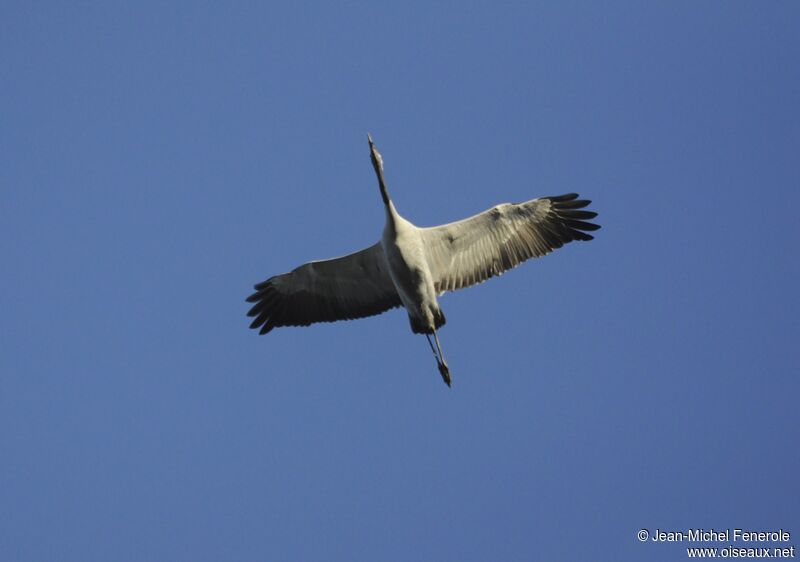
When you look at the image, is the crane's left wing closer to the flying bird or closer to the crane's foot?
the flying bird

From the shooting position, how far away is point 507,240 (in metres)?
15.1

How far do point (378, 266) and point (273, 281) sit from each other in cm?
221

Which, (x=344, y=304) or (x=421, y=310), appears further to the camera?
(x=344, y=304)

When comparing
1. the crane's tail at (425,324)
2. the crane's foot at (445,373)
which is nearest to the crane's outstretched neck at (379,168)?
the crane's tail at (425,324)

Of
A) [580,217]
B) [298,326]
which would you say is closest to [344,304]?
[298,326]

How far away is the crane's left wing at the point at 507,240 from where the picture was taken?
14.9m

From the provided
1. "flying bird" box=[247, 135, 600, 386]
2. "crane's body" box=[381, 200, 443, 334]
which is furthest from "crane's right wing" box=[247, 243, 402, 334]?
"crane's body" box=[381, 200, 443, 334]

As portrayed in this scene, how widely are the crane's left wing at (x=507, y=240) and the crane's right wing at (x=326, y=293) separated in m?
1.13

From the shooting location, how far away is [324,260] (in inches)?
589

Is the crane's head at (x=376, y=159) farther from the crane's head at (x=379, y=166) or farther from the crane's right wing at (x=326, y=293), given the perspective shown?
the crane's right wing at (x=326, y=293)

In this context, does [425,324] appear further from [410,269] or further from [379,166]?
[379,166]

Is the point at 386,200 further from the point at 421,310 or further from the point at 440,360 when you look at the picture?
the point at 440,360

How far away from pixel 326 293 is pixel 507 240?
3670 millimetres

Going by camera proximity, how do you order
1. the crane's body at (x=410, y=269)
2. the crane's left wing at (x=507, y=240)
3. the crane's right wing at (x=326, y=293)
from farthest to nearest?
the crane's right wing at (x=326, y=293) → the crane's left wing at (x=507, y=240) → the crane's body at (x=410, y=269)
